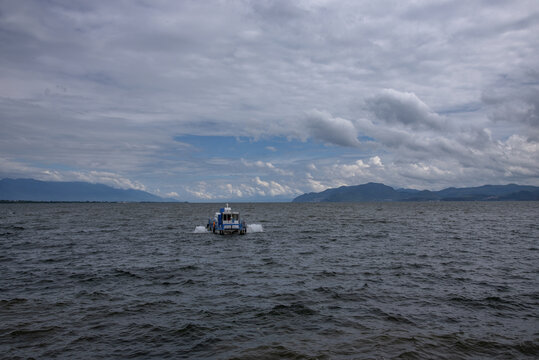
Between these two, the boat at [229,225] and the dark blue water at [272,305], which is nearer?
the dark blue water at [272,305]

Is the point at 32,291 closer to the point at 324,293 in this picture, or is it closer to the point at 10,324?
the point at 10,324

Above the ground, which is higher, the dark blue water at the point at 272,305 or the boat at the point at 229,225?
the boat at the point at 229,225

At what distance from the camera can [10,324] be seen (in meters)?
A: 16.5

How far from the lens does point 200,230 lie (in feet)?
211

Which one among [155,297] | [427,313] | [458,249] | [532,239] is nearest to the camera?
[427,313]

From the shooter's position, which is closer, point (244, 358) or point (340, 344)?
point (244, 358)

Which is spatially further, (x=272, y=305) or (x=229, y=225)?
(x=229, y=225)

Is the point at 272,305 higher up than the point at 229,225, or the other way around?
the point at 229,225

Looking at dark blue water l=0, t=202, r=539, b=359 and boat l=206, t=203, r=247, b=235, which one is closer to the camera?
dark blue water l=0, t=202, r=539, b=359

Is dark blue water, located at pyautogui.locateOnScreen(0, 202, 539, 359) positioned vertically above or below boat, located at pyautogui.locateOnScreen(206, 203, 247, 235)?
below

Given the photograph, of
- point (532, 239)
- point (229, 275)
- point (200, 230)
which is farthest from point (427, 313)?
point (200, 230)

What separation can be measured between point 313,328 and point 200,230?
5048cm

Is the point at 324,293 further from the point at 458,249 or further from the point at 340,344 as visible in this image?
the point at 458,249

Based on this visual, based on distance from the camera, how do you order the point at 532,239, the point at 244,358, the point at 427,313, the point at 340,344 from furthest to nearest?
1. the point at 532,239
2. the point at 427,313
3. the point at 340,344
4. the point at 244,358
